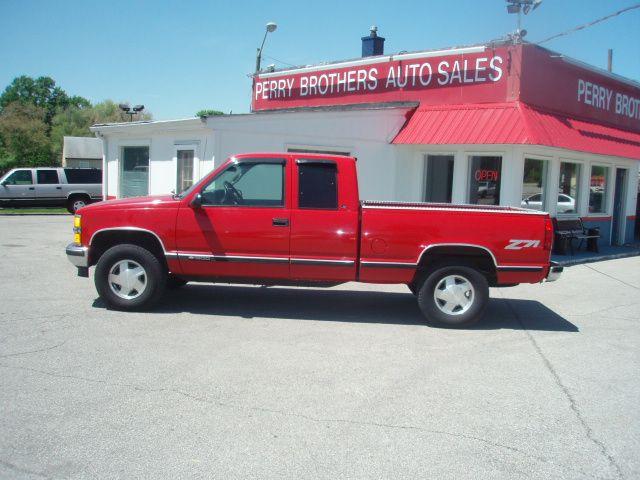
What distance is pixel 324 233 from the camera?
6930 millimetres

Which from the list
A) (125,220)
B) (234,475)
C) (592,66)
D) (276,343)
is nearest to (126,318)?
(125,220)

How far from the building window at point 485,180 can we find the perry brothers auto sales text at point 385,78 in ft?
6.10

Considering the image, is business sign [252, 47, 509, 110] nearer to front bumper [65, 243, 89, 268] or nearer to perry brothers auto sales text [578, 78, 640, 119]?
perry brothers auto sales text [578, 78, 640, 119]

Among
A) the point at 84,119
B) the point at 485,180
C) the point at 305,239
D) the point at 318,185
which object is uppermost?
the point at 84,119

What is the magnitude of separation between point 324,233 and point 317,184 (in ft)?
2.03

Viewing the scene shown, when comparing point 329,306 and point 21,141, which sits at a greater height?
point 21,141

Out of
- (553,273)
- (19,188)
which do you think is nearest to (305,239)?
(553,273)

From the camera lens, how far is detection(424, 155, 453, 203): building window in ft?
47.8

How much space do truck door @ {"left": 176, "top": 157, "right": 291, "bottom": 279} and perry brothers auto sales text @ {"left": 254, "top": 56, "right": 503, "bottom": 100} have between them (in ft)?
26.8

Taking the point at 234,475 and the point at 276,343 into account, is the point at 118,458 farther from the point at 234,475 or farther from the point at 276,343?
the point at 276,343

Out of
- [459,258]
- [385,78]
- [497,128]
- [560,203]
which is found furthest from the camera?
[385,78]

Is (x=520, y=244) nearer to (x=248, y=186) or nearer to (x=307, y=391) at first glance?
(x=248, y=186)

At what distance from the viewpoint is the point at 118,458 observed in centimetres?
357

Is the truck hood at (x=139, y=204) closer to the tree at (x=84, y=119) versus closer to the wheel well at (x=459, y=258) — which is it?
the wheel well at (x=459, y=258)
